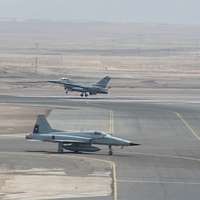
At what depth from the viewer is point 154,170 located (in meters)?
64.9

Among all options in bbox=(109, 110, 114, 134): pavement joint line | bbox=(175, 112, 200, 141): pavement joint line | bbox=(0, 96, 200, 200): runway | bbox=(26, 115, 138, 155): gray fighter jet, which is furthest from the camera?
bbox=(109, 110, 114, 134): pavement joint line

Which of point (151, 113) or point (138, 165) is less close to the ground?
point (151, 113)

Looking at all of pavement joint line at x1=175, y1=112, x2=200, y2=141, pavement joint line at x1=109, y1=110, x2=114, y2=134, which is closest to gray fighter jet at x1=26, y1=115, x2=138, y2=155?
pavement joint line at x1=175, y1=112, x2=200, y2=141

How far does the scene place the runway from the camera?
5762 centimetres

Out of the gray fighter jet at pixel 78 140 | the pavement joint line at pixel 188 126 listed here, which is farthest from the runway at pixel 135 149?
the gray fighter jet at pixel 78 140

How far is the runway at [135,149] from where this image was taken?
57625 mm

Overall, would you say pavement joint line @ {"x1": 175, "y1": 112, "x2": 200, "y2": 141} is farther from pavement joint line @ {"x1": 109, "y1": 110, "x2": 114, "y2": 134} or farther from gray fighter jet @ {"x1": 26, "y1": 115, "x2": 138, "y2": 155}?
gray fighter jet @ {"x1": 26, "y1": 115, "x2": 138, "y2": 155}

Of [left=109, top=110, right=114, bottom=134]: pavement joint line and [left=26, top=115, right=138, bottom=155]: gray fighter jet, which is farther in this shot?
[left=109, top=110, right=114, bottom=134]: pavement joint line

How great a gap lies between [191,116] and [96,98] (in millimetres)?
34445

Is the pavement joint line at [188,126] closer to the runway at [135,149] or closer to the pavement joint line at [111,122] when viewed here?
the runway at [135,149]

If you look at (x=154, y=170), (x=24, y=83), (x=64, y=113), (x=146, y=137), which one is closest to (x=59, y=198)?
(x=154, y=170)

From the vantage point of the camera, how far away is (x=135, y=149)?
79000 mm

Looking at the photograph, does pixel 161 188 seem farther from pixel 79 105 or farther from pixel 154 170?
pixel 79 105

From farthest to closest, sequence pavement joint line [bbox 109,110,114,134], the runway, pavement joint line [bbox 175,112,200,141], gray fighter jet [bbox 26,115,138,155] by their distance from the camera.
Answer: pavement joint line [bbox 109,110,114,134]
pavement joint line [bbox 175,112,200,141]
gray fighter jet [bbox 26,115,138,155]
the runway
